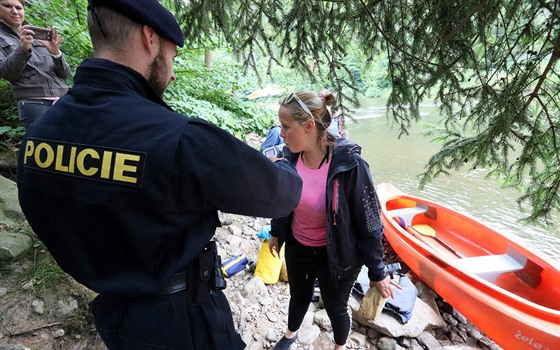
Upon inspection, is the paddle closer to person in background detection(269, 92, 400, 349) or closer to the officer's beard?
person in background detection(269, 92, 400, 349)

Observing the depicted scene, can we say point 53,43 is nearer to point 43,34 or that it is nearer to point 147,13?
→ point 43,34

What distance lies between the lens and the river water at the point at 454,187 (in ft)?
20.8

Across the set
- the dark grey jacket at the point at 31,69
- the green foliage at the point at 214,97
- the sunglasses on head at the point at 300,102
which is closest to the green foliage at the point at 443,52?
the sunglasses on head at the point at 300,102

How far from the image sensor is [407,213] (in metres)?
5.20

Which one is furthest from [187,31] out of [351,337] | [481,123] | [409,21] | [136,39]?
[351,337]

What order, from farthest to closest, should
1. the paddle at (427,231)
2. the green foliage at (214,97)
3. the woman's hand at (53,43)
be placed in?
1. the green foliage at (214,97)
2. the paddle at (427,231)
3. the woman's hand at (53,43)

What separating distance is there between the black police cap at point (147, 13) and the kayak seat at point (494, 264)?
152 inches

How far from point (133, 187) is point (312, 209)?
120 centimetres

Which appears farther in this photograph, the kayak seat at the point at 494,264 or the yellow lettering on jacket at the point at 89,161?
the kayak seat at the point at 494,264

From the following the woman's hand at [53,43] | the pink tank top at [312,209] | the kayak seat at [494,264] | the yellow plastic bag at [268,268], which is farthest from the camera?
the kayak seat at [494,264]

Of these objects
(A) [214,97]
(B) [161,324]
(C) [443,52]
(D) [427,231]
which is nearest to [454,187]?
(D) [427,231]

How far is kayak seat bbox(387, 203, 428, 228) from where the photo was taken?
507 centimetres

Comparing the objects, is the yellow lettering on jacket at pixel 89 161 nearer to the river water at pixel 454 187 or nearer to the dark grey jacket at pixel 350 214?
the dark grey jacket at pixel 350 214

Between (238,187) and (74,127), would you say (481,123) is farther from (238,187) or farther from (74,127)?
(74,127)
